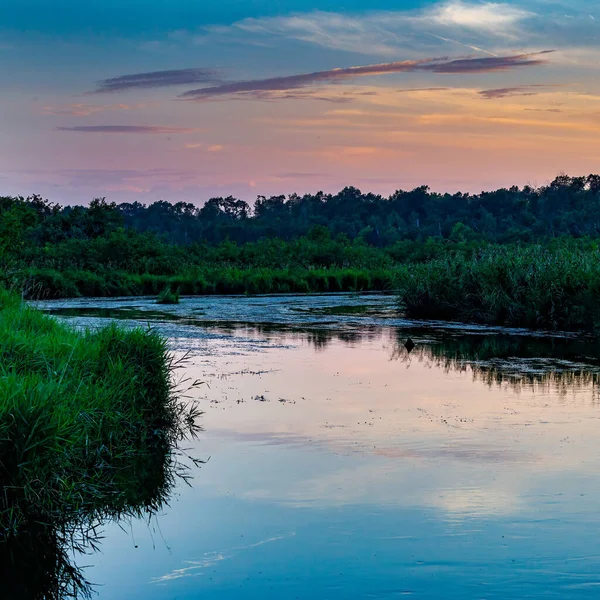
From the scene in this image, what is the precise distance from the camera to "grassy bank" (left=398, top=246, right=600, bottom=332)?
2298cm

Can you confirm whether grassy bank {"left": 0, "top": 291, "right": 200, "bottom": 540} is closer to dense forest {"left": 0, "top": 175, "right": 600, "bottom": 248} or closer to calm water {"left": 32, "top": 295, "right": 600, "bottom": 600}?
calm water {"left": 32, "top": 295, "right": 600, "bottom": 600}

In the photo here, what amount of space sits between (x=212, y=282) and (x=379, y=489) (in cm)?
3497

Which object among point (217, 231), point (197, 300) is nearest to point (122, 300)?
point (197, 300)

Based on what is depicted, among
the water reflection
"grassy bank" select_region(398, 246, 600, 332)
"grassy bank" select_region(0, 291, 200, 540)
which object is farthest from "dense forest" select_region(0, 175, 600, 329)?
the water reflection

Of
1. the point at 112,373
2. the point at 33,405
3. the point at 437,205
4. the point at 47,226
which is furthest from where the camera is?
the point at 437,205

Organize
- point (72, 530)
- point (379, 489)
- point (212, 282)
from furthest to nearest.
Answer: point (212, 282), point (379, 489), point (72, 530)

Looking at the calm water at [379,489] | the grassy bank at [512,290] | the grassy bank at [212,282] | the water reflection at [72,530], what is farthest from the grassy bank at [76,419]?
the grassy bank at [212,282]

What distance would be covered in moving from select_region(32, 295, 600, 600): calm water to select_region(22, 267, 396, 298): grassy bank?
2346cm

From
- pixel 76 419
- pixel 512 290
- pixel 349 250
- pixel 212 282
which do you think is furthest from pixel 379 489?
pixel 349 250

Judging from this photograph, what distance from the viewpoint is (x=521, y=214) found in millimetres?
84188

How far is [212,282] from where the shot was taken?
142ft

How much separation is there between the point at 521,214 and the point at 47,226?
4597cm

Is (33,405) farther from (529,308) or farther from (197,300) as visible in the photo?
(197,300)

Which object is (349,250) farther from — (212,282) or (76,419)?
(76,419)
